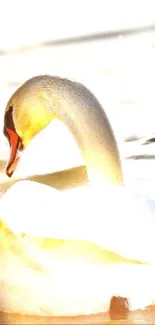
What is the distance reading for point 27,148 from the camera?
1595 mm

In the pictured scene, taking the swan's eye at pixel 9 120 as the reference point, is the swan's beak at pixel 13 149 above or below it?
below

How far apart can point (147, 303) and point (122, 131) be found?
0.46m

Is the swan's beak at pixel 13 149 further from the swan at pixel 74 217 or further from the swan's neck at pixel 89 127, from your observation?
the swan's neck at pixel 89 127

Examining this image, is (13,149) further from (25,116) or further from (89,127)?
(89,127)

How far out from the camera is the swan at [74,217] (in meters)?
1.54

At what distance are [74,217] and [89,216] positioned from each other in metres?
0.04

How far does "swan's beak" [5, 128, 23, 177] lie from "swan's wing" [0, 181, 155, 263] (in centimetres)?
5

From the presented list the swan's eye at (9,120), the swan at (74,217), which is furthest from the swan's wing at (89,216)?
the swan's eye at (9,120)

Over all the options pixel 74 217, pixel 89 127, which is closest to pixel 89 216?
pixel 74 217

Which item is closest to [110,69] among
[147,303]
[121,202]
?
[121,202]

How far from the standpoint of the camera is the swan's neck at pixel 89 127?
158cm

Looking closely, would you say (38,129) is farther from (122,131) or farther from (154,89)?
(154,89)

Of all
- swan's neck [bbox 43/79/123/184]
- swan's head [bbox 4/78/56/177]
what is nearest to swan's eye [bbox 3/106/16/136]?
swan's head [bbox 4/78/56/177]

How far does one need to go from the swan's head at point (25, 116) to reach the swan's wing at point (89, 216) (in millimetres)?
99
